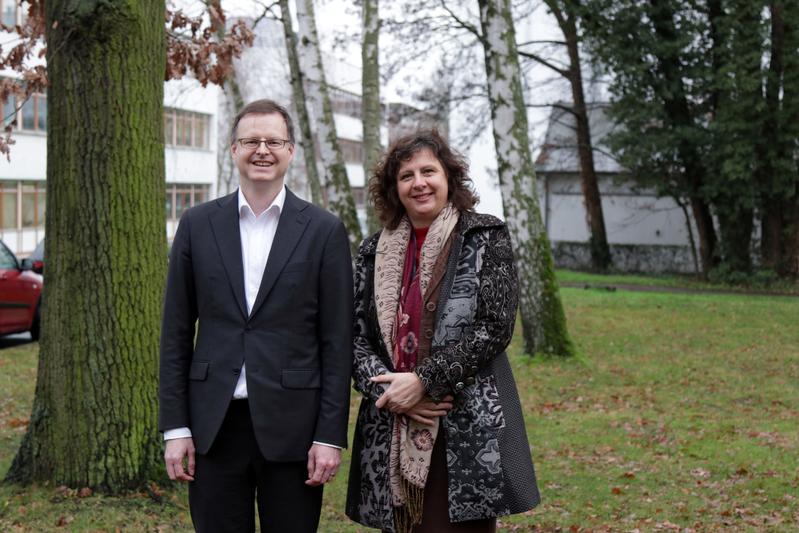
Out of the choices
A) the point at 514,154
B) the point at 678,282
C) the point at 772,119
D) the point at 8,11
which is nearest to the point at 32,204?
the point at 8,11

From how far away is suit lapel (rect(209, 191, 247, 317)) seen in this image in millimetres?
3869

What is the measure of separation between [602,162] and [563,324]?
3061 cm

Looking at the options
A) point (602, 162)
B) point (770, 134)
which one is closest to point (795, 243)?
point (770, 134)

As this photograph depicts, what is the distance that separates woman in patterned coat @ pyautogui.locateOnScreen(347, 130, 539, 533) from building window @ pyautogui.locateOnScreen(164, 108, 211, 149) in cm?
5101

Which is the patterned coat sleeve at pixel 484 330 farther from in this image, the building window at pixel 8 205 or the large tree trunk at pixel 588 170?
the building window at pixel 8 205

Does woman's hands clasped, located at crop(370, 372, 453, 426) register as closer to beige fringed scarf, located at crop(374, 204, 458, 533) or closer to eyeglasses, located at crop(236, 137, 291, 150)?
beige fringed scarf, located at crop(374, 204, 458, 533)

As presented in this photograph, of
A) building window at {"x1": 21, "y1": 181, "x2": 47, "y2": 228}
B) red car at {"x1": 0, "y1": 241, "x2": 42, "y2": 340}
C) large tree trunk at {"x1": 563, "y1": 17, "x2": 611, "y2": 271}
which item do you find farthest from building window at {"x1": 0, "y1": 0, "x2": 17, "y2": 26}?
red car at {"x1": 0, "y1": 241, "x2": 42, "y2": 340}

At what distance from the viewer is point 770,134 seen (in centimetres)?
2827

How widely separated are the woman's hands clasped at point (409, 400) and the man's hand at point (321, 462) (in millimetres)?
253

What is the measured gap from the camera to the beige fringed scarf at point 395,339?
13.0 ft

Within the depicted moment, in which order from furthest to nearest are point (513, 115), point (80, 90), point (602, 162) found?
point (602, 162), point (513, 115), point (80, 90)

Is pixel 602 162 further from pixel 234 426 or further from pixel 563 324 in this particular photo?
pixel 234 426

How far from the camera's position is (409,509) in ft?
13.2

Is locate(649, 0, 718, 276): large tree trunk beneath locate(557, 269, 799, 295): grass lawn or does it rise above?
above
